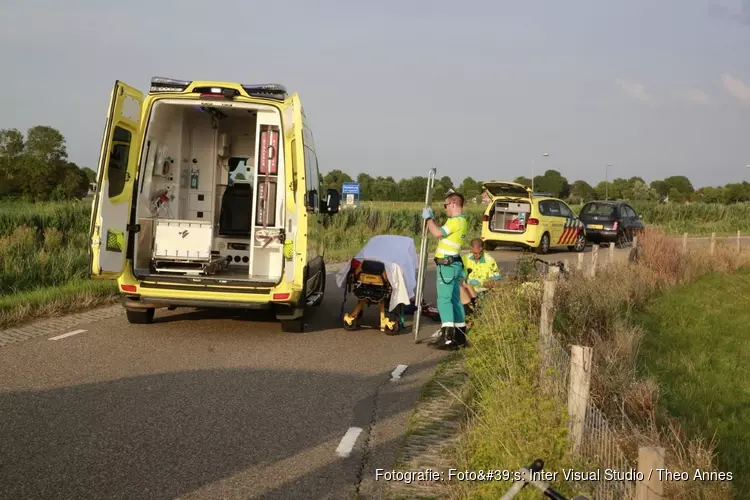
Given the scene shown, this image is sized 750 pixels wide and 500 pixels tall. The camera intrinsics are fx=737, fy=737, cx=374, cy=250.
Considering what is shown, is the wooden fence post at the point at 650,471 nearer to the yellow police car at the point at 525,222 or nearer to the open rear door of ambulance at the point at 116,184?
the open rear door of ambulance at the point at 116,184

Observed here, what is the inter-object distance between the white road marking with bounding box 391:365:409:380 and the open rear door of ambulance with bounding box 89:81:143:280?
11.2 feet

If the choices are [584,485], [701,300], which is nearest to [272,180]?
[584,485]

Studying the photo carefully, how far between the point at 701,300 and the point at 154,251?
493 inches

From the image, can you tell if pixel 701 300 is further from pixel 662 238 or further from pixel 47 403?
pixel 47 403

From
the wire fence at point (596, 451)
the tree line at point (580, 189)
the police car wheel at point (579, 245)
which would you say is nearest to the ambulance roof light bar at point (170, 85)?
the wire fence at point (596, 451)

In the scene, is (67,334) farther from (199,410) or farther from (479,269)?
(479,269)

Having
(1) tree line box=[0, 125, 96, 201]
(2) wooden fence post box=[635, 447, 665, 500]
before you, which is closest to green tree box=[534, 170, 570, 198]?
(1) tree line box=[0, 125, 96, 201]

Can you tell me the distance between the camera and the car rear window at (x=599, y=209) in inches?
1079

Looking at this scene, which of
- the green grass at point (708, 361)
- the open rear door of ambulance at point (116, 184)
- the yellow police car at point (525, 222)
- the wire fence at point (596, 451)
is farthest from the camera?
the yellow police car at point (525, 222)

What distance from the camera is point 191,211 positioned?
11305mm

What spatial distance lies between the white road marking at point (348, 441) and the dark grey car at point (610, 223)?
23146mm

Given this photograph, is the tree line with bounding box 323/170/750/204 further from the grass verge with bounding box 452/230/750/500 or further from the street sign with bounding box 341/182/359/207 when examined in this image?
the grass verge with bounding box 452/230/750/500

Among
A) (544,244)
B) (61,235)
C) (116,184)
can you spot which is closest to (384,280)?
(116,184)

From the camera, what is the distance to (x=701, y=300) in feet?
54.6
